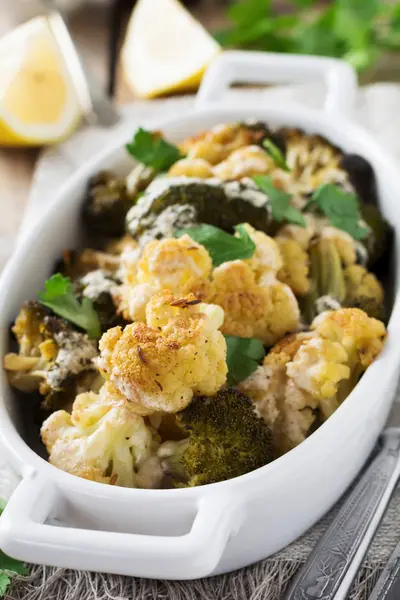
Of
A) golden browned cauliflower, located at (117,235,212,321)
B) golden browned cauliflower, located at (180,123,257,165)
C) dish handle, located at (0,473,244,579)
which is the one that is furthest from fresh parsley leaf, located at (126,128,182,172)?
dish handle, located at (0,473,244,579)

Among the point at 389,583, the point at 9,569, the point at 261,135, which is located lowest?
the point at 389,583

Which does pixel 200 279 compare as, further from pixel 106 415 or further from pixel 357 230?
pixel 357 230

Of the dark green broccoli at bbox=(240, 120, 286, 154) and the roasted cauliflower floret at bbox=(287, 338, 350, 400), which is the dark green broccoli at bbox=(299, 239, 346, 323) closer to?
the roasted cauliflower floret at bbox=(287, 338, 350, 400)

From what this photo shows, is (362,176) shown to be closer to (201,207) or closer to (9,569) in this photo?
(201,207)

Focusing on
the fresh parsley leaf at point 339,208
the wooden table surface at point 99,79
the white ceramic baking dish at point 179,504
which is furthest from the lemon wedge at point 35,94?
the fresh parsley leaf at point 339,208

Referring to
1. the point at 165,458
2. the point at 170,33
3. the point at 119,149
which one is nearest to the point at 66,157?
the point at 119,149

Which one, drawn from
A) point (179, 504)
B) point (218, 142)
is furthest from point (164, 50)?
point (179, 504)
